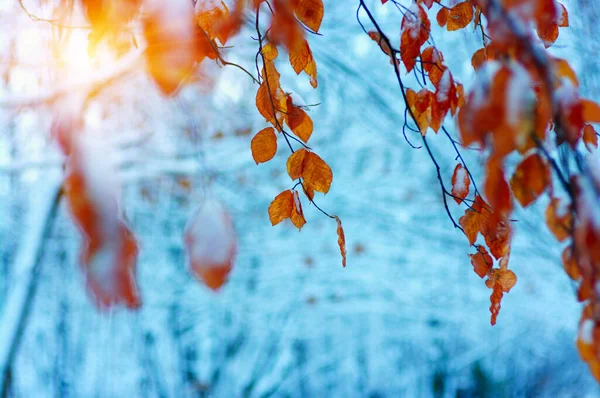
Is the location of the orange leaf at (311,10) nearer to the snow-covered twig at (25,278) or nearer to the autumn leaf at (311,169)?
the autumn leaf at (311,169)

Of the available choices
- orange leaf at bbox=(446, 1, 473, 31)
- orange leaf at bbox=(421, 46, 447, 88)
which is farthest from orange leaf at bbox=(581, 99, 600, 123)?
orange leaf at bbox=(446, 1, 473, 31)

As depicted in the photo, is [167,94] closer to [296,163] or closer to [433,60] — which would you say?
[296,163]

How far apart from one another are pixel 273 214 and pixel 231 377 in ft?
6.25

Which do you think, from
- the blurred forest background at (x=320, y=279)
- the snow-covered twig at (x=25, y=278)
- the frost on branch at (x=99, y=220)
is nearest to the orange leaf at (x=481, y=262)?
the frost on branch at (x=99, y=220)

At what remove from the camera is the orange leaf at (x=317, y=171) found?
0.75 meters

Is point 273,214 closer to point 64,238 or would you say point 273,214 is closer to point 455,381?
point 64,238

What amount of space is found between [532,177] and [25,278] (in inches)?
69.2

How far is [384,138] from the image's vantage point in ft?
8.16

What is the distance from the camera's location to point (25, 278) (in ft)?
5.65

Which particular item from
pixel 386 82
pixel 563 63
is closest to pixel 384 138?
pixel 386 82

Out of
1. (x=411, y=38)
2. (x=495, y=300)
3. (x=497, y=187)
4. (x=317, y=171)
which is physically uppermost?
(x=411, y=38)

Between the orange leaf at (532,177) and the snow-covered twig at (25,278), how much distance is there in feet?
5.16

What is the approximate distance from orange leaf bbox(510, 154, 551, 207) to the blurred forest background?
1.93 m

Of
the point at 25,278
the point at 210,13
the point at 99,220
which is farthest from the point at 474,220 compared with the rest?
the point at 25,278
